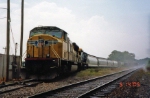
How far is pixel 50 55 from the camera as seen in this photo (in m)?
16.1

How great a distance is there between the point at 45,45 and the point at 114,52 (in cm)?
12150

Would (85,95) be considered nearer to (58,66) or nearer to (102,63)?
(58,66)

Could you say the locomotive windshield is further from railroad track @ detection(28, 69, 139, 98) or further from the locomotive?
railroad track @ detection(28, 69, 139, 98)

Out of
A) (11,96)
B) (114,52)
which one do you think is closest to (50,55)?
(11,96)

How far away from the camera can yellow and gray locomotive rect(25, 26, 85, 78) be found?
15.3 metres

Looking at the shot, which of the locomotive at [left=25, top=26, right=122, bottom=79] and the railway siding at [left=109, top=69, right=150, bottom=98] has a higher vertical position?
the locomotive at [left=25, top=26, right=122, bottom=79]

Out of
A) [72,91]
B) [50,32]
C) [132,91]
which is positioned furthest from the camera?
[50,32]

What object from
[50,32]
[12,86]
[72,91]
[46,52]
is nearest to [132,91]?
[72,91]

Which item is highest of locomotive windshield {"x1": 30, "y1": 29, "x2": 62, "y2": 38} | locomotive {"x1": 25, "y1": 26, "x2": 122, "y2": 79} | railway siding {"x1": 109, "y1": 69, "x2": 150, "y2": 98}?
locomotive windshield {"x1": 30, "y1": 29, "x2": 62, "y2": 38}

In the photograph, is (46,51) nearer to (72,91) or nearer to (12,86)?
(12,86)

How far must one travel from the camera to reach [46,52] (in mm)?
16172

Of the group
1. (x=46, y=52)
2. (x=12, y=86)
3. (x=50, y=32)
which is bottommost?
(x=12, y=86)

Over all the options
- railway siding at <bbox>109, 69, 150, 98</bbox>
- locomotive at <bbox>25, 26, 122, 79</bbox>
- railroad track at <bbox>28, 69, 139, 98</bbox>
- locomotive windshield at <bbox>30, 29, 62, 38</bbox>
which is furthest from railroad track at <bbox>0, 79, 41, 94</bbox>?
railway siding at <bbox>109, 69, 150, 98</bbox>

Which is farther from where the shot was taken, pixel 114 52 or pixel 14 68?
pixel 114 52
